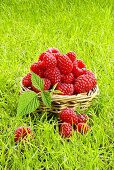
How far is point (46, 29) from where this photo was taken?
13.9 ft

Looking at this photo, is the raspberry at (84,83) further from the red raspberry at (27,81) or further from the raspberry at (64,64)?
the red raspberry at (27,81)

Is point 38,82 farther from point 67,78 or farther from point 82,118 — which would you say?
point 82,118

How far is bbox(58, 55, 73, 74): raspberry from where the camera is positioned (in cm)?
251

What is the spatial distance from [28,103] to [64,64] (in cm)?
28

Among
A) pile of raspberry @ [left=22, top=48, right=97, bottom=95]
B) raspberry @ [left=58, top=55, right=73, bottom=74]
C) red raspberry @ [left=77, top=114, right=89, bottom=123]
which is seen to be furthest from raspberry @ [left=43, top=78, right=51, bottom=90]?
red raspberry @ [left=77, top=114, right=89, bottom=123]

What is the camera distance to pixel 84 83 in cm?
251

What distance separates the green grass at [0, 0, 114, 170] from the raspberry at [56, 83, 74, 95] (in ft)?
0.52

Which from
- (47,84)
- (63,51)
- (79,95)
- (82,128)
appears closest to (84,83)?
(79,95)

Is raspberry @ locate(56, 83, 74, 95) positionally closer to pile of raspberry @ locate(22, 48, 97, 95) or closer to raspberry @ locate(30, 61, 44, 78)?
pile of raspberry @ locate(22, 48, 97, 95)

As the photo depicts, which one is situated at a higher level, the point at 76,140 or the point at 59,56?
the point at 59,56

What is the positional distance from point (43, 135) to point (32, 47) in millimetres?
1607

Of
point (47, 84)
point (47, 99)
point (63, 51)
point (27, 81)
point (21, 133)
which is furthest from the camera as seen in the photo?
point (63, 51)

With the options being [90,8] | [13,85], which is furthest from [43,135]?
[90,8]

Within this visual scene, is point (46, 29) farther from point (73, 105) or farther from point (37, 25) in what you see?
point (73, 105)
